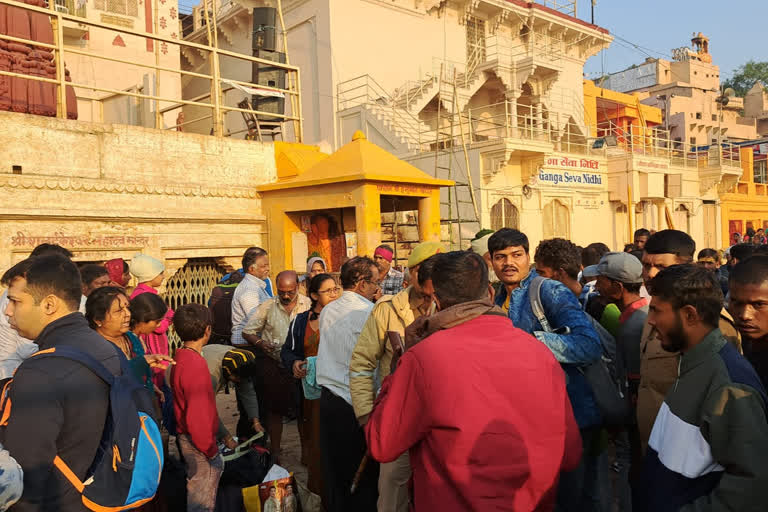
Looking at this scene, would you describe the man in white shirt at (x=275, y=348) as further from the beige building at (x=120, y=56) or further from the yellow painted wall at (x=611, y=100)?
the yellow painted wall at (x=611, y=100)

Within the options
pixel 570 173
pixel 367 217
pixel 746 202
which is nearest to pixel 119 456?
pixel 367 217

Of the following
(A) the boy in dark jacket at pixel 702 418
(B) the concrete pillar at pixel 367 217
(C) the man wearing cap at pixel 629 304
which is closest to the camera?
(A) the boy in dark jacket at pixel 702 418

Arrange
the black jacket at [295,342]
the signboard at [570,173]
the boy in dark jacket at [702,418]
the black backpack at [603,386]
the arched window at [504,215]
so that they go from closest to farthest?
1. the boy in dark jacket at [702,418]
2. the black backpack at [603,386]
3. the black jacket at [295,342]
4. the arched window at [504,215]
5. the signboard at [570,173]

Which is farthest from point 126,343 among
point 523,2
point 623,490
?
point 523,2

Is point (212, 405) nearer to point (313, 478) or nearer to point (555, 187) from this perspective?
→ point (313, 478)

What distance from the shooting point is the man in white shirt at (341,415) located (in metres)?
3.44

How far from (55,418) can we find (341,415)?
70.3 inches

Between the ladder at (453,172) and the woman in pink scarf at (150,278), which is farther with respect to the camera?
the ladder at (453,172)

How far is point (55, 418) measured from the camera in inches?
79.5

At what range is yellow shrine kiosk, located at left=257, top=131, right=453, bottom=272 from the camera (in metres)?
7.97

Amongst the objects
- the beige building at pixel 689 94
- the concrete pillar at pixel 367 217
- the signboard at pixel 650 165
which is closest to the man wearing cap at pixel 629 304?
the concrete pillar at pixel 367 217

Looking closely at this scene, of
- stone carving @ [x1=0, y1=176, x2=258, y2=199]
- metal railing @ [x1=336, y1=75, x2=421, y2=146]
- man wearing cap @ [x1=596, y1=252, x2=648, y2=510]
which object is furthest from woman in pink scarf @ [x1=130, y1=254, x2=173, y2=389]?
metal railing @ [x1=336, y1=75, x2=421, y2=146]

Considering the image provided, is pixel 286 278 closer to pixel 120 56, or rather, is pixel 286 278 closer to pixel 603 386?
pixel 603 386

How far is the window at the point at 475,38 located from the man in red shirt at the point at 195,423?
62.9ft
